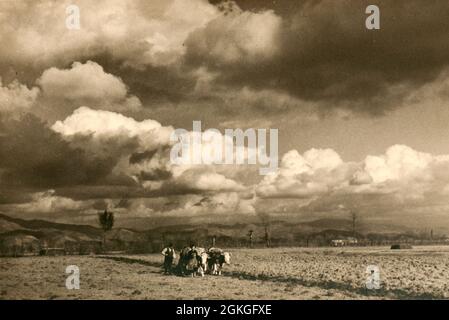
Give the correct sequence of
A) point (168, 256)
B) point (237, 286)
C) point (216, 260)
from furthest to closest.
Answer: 1. point (168, 256)
2. point (216, 260)
3. point (237, 286)

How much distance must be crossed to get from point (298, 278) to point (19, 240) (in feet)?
488

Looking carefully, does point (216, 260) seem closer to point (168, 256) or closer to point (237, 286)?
point (168, 256)

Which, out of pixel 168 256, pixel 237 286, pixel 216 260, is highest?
pixel 168 256

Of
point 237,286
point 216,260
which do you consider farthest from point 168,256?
point 237,286

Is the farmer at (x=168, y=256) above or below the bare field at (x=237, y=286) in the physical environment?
above

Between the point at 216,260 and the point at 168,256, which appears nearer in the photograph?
the point at 216,260

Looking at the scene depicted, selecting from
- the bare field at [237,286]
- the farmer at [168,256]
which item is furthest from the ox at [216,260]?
the farmer at [168,256]

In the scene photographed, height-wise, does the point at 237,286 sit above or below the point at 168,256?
below

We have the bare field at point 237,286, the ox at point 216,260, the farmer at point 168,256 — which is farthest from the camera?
the farmer at point 168,256

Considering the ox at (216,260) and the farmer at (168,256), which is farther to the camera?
the farmer at (168,256)

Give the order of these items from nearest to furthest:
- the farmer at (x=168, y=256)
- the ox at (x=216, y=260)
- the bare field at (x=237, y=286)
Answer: the bare field at (x=237, y=286)
the ox at (x=216, y=260)
the farmer at (x=168, y=256)

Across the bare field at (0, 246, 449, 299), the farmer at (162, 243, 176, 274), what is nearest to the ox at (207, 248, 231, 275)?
the bare field at (0, 246, 449, 299)

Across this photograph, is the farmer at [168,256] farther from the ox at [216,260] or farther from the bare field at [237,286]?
the ox at [216,260]
